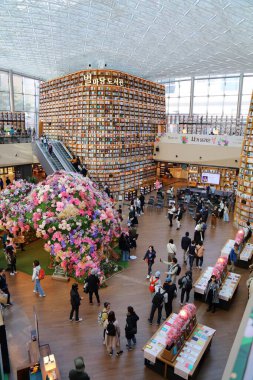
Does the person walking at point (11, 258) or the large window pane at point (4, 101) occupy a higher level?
the large window pane at point (4, 101)

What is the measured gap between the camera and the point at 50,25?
15.5m

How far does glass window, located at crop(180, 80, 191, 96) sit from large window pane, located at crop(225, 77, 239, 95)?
376 centimetres

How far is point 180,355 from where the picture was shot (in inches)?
207

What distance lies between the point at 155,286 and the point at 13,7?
13.5m

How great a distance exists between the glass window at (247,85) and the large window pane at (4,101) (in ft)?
72.8

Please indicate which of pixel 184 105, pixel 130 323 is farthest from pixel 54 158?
pixel 184 105

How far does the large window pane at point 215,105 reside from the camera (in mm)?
28884

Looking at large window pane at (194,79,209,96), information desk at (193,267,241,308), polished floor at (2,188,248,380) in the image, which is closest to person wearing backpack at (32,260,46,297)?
polished floor at (2,188,248,380)

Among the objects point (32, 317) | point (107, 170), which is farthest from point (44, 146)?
point (32, 317)

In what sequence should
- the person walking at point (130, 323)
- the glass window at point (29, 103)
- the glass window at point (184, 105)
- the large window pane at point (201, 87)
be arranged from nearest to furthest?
the person walking at point (130, 323) < the large window pane at point (201, 87) < the glass window at point (29, 103) < the glass window at point (184, 105)

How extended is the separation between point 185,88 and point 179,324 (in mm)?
28897

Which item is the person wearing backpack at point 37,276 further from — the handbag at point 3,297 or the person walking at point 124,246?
the person walking at point 124,246

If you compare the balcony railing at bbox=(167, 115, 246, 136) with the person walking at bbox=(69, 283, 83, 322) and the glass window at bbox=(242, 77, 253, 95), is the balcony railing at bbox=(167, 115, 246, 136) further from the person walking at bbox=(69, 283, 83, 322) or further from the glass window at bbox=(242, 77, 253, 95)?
the person walking at bbox=(69, 283, 83, 322)

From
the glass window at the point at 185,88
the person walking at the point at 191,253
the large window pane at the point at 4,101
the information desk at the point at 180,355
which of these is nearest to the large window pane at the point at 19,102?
the large window pane at the point at 4,101
